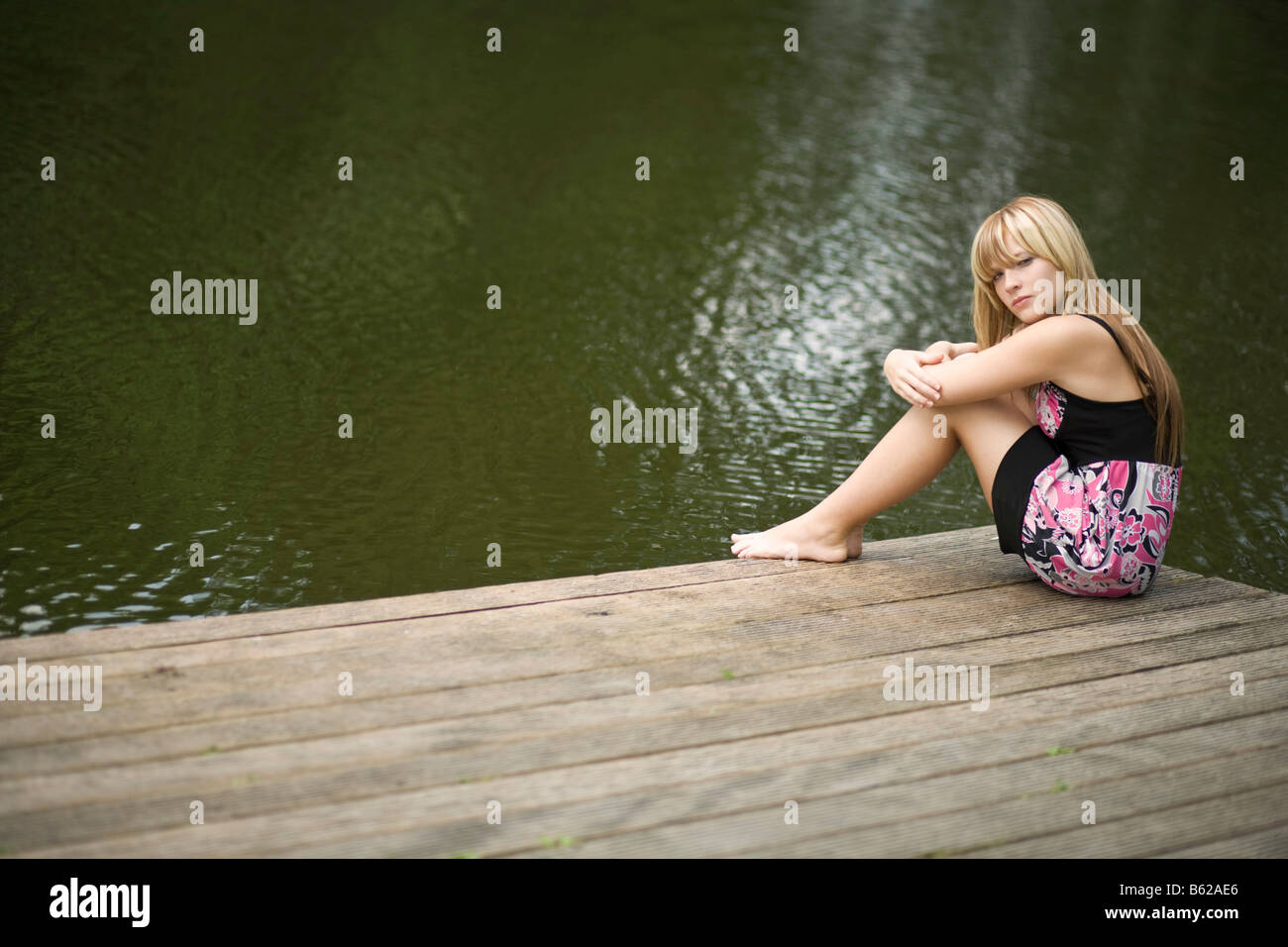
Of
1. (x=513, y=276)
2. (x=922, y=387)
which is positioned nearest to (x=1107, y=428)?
(x=922, y=387)

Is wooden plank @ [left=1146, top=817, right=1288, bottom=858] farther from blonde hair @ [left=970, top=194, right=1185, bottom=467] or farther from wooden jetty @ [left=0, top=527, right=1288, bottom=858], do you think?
blonde hair @ [left=970, top=194, right=1185, bottom=467]

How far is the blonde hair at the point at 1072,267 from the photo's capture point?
97.0 inches

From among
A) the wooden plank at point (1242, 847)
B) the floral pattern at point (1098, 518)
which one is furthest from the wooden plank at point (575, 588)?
the wooden plank at point (1242, 847)

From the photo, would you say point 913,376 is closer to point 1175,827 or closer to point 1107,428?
point 1107,428

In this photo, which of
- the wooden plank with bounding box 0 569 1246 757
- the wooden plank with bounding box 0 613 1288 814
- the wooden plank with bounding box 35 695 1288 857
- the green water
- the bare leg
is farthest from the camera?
the green water

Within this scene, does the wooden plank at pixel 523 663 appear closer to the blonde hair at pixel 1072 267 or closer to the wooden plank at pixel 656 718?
the wooden plank at pixel 656 718

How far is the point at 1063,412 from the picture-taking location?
100.0 inches

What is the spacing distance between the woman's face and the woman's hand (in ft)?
0.55

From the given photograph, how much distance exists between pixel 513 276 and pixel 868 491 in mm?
2863

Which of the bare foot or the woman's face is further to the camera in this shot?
the bare foot

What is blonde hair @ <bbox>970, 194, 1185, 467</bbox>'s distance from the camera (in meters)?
2.46


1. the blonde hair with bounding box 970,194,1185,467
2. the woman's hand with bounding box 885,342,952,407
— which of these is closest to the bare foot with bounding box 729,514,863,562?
the woman's hand with bounding box 885,342,952,407
